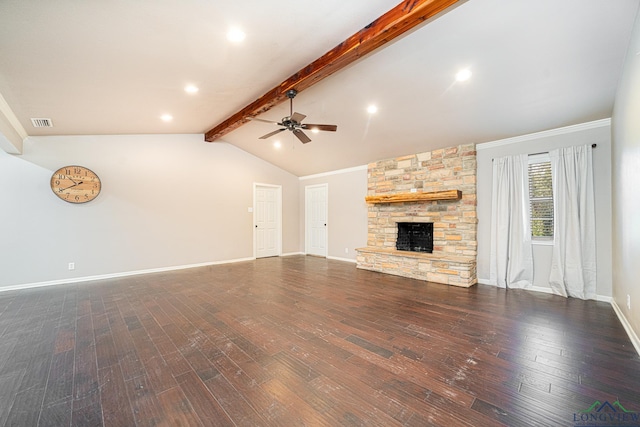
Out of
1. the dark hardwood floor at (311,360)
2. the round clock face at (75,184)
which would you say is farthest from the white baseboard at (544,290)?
the round clock face at (75,184)

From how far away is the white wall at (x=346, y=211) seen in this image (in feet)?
21.9

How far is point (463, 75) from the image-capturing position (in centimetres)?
312

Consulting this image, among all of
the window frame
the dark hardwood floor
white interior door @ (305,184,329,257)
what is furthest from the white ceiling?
white interior door @ (305,184,329,257)

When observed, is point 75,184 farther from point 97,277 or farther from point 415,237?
point 415,237

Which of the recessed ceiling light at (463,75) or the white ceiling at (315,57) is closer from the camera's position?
the white ceiling at (315,57)

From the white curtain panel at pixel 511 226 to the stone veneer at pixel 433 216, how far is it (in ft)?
1.10

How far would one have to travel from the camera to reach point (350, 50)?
2.74 meters

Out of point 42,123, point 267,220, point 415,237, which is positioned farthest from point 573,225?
point 42,123

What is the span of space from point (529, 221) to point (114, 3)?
231 inches

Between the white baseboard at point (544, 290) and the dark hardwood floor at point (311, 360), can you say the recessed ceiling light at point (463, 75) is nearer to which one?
the dark hardwood floor at point (311, 360)

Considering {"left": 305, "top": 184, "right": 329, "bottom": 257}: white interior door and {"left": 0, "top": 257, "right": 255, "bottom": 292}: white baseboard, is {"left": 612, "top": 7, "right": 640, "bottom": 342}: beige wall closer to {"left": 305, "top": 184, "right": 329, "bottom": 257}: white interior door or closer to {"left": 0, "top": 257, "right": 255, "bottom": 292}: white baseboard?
{"left": 305, "top": 184, "right": 329, "bottom": 257}: white interior door

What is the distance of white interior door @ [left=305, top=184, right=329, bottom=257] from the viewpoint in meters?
7.67

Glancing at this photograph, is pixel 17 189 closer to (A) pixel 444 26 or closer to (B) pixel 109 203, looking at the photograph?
(B) pixel 109 203

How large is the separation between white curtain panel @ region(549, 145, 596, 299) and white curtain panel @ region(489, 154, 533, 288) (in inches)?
14.0
